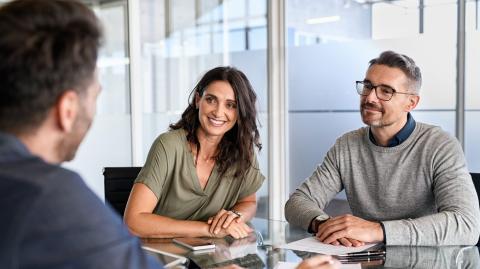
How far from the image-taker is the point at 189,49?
4.41 meters

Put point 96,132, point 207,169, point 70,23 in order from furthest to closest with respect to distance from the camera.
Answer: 1. point 96,132
2. point 207,169
3. point 70,23

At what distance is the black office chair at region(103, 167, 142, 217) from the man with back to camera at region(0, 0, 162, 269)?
175 centimetres

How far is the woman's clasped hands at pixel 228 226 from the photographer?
1.95 metres

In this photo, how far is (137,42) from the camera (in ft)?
13.0

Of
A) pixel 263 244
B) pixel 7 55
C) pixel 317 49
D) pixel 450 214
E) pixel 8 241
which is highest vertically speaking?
pixel 317 49

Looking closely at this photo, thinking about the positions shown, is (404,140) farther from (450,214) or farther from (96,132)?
(96,132)

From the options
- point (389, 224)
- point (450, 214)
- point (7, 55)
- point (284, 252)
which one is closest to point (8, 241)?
point (7, 55)

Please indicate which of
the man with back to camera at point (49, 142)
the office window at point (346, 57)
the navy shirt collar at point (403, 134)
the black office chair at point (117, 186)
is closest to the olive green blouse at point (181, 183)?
the black office chair at point (117, 186)

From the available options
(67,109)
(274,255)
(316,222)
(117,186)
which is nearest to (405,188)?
(316,222)

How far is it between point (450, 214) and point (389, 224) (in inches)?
9.1

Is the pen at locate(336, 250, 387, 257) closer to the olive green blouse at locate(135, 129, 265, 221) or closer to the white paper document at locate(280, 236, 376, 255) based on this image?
the white paper document at locate(280, 236, 376, 255)

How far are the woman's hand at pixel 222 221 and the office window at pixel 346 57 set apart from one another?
7.62 feet

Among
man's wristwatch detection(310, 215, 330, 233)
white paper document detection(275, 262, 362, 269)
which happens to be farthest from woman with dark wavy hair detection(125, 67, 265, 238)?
white paper document detection(275, 262, 362, 269)

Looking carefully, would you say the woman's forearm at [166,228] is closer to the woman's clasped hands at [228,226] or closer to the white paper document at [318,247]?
the woman's clasped hands at [228,226]
